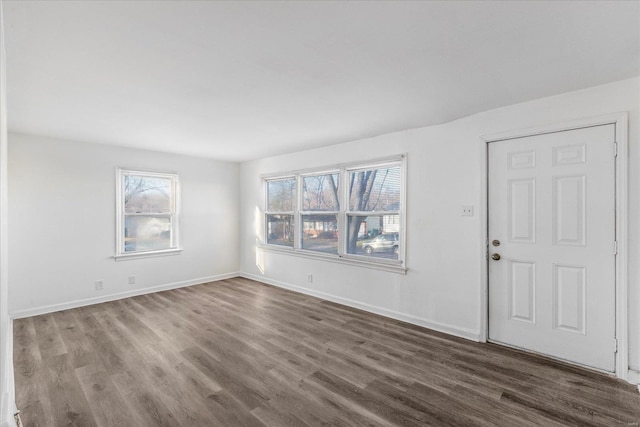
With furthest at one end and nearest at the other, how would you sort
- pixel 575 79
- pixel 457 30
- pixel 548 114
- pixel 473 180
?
1. pixel 473 180
2. pixel 548 114
3. pixel 575 79
4. pixel 457 30

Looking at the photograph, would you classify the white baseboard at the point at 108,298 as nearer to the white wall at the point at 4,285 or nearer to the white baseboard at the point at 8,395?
the white wall at the point at 4,285

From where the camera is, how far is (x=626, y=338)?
93.4 inches

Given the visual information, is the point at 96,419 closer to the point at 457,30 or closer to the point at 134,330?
the point at 134,330

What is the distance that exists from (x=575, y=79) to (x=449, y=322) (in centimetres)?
257

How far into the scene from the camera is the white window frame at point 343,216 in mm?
3799

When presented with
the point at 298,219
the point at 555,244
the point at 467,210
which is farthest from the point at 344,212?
the point at 555,244

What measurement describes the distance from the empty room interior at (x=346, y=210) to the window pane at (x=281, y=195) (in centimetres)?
63

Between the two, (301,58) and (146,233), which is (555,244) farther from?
(146,233)

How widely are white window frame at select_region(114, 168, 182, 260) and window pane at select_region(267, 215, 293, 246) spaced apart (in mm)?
1626

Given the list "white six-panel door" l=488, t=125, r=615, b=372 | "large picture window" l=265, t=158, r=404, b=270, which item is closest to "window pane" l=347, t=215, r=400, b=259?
"large picture window" l=265, t=158, r=404, b=270

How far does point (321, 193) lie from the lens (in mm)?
4852

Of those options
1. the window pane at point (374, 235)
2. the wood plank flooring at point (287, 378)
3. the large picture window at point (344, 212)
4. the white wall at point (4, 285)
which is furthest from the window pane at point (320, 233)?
the white wall at point (4, 285)

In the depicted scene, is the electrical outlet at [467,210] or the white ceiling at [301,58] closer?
the white ceiling at [301,58]

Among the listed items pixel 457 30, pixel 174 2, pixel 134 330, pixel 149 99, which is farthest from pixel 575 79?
pixel 134 330
